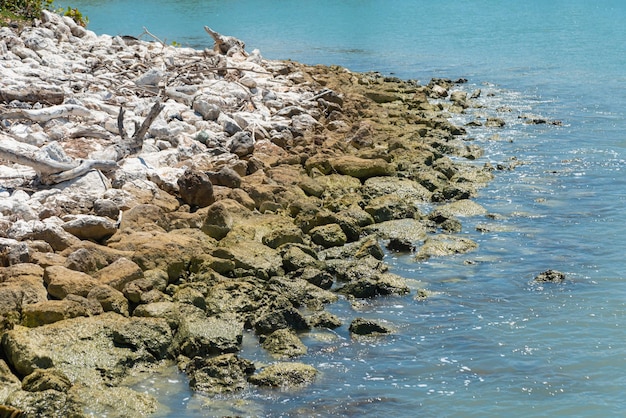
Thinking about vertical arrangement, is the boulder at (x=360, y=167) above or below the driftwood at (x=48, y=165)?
above

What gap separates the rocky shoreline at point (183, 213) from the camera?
993 centimetres

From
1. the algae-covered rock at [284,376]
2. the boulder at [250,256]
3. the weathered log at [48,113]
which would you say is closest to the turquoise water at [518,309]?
the algae-covered rock at [284,376]

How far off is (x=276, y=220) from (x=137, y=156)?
113 inches

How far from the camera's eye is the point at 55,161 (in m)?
13.6

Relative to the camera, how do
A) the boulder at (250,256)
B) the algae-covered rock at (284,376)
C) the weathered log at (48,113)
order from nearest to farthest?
the algae-covered rock at (284,376), the boulder at (250,256), the weathered log at (48,113)


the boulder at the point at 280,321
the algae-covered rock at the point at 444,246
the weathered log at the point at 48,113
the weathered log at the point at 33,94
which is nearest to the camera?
the boulder at the point at 280,321

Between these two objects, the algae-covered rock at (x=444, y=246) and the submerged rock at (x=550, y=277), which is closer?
the submerged rock at (x=550, y=277)

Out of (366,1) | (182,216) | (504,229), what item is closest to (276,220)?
(182,216)

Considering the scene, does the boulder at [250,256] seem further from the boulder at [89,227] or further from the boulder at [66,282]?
the boulder at [66,282]

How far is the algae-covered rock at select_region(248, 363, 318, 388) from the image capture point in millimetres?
9711

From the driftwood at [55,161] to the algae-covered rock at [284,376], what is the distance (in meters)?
5.39

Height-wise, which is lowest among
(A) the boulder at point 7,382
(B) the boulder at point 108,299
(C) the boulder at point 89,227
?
(A) the boulder at point 7,382

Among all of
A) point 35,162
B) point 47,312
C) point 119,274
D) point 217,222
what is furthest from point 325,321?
point 35,162

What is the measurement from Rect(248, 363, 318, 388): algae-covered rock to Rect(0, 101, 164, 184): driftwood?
5.39m
